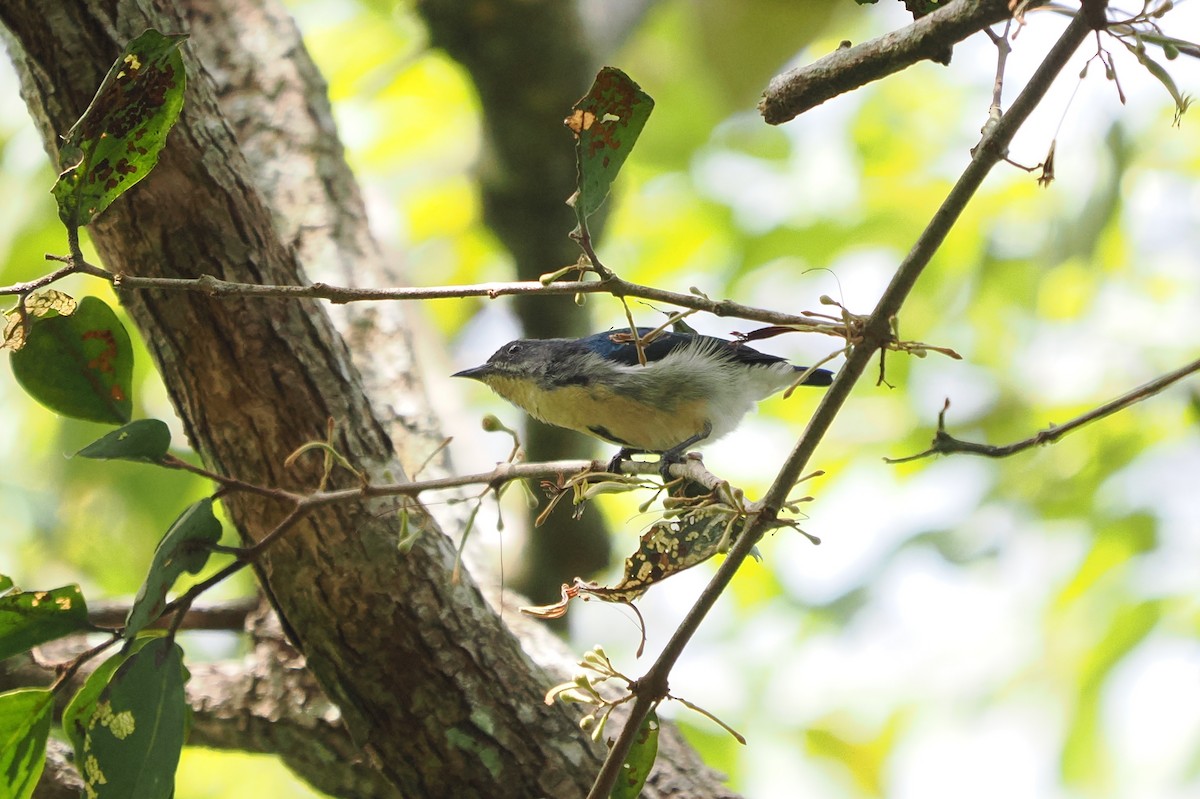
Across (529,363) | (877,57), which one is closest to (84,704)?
(877,57)

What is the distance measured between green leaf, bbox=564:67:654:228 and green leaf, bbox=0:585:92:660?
1123mm

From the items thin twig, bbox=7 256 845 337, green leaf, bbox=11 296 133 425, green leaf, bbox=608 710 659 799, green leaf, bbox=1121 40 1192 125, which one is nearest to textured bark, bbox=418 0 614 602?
green leaf, bbox=608 710 659 799

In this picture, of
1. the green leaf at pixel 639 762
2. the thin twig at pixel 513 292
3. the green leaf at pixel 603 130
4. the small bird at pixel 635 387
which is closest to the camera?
the thin twig at pixel 513 292

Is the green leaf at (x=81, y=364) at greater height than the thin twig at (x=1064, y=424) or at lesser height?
lesser

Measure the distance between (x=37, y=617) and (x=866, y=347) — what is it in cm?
146

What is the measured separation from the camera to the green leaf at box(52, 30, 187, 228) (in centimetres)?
163

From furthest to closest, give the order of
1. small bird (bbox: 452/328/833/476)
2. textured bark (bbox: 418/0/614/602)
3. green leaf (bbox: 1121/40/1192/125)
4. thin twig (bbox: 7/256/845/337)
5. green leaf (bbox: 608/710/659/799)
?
1. textured bark (bbox: 418/0/614/602)
2. small bird (bbox: 452/328/833/476)
3. green leaf (bbox: 608/710/659/799)
4. thin twig (bbox: 7/256/845/337)
5. green leaf (bbox: 1121/40/1192/125)

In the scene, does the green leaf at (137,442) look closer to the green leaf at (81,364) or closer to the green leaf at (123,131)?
the green leaf at (81,364)

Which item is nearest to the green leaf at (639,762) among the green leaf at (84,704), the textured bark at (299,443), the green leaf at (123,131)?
the textured bark at (299,443)

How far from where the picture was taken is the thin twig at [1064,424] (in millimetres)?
1518

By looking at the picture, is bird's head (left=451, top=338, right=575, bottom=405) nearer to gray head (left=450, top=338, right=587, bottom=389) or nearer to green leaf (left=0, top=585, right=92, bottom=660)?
gray head (left=450, top=338, right=587, bottom=389)

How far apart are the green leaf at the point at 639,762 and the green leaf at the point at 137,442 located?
3.21 feet

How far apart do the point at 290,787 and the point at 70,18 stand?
3.57 m

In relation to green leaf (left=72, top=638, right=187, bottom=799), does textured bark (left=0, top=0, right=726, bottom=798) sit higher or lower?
higher
